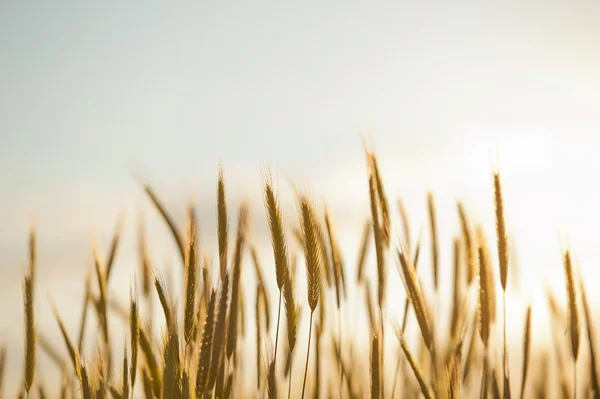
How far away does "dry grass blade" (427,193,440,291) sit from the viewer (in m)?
1.86

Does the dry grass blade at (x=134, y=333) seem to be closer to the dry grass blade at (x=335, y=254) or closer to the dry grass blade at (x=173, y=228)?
the dry grass blade at (x=173, y=228)

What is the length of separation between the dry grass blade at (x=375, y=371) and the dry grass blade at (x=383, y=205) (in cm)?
30

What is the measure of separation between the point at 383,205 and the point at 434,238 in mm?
352

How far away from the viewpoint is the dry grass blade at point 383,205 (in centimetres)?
156

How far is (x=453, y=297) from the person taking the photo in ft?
6.07

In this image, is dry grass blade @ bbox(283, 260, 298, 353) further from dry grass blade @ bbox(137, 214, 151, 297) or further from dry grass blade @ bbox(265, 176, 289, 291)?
dry grass blade @ bbox(137, 214, 151, 297)

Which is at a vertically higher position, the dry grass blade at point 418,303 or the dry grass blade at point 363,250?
the dry grass blade at point 363,250

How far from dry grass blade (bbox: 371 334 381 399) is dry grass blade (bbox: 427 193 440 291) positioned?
22.1 inches

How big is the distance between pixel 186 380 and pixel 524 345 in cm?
87

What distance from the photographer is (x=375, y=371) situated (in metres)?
1.28

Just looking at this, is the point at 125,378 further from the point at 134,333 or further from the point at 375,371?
the point at 375,371

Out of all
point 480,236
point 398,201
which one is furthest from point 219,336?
point 398,201

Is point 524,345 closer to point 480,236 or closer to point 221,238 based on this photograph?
point 480,236

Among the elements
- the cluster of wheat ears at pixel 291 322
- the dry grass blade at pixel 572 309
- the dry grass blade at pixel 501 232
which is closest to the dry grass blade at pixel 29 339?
the cluster of wheat ears at pixel 291 322
